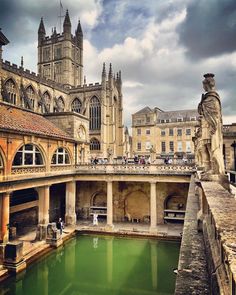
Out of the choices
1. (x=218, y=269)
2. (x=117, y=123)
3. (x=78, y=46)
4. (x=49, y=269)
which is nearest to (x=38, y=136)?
(x=49, y=269)

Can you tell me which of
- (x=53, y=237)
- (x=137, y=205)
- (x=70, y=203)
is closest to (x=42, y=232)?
(x=53, y=237)

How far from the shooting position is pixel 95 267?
51.3 ft

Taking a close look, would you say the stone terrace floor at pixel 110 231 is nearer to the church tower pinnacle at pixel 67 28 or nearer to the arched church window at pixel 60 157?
the arched church window at pixel 60 157

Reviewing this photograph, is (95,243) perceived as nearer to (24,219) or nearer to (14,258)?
(24,219)

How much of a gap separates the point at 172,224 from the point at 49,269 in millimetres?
12560

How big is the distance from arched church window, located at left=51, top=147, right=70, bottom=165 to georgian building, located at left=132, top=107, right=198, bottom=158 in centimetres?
3780

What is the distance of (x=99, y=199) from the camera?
Result: 26984 mm

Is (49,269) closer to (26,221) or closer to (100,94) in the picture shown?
(26,221)

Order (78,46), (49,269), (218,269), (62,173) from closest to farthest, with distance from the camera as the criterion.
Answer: (218,269) < (49,269) < (62,173) < (78,46)

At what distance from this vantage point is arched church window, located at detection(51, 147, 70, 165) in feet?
69.3

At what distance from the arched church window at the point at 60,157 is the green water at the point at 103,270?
677cm

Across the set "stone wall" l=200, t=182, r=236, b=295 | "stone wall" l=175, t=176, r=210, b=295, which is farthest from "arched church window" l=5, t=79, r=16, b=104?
"stone wall" l=200, t=182, r=236, b=295

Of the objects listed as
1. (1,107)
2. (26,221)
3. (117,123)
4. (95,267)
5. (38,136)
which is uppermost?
(117,123)

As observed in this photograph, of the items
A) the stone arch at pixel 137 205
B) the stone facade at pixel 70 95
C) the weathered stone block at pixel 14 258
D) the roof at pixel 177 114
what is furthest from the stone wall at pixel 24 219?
the roof at pixel 177 114
